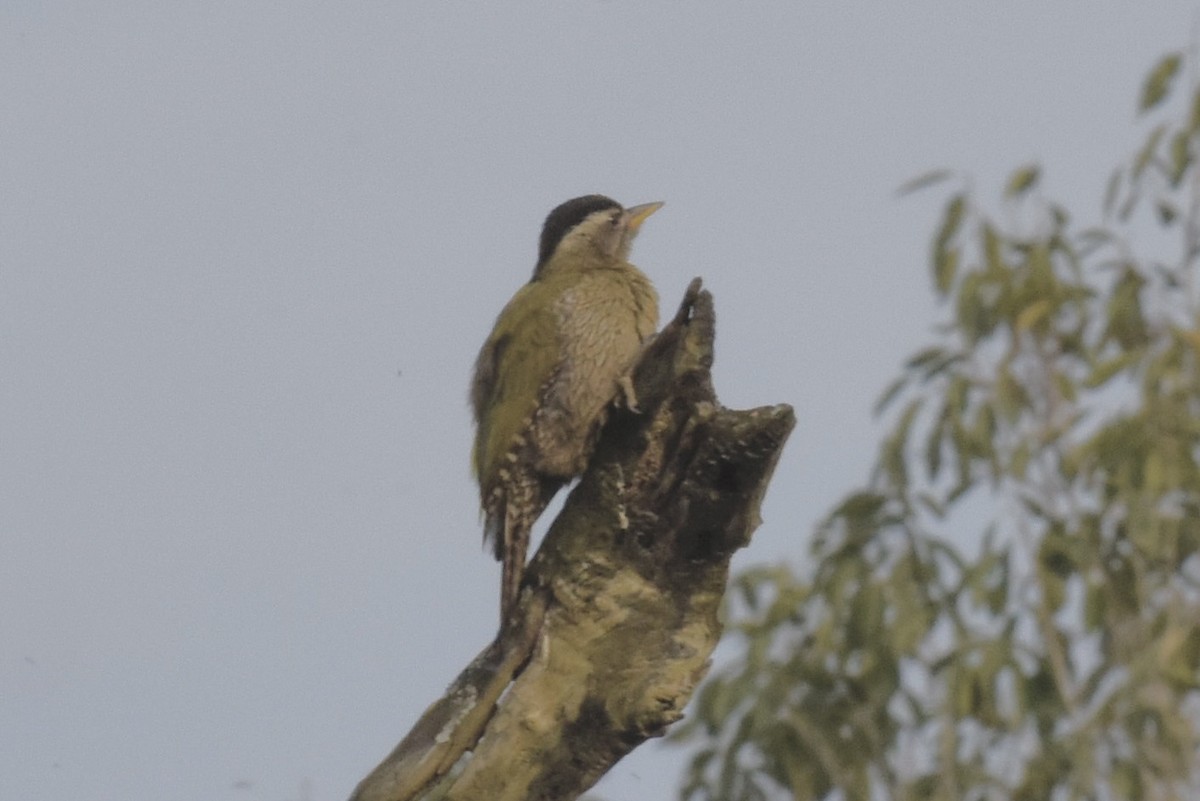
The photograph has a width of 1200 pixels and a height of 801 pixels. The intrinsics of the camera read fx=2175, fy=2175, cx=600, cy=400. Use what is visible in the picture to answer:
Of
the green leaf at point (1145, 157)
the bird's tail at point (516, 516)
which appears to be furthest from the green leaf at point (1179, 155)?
the bird's tail at point (516, 516)

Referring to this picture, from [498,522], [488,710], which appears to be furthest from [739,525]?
[498,522]

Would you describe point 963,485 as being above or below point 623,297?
above

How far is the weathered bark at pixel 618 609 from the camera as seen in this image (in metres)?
4.60

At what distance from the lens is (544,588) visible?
192 inches

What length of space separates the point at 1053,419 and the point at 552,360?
8.43 ft

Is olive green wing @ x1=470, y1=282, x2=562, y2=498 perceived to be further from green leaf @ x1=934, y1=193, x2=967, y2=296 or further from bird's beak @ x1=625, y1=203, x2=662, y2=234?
green leaf @ x1=934, y1=193, x2=967, y2=296

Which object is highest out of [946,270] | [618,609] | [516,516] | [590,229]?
[946,270]

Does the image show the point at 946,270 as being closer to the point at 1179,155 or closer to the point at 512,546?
the point at 1179,155

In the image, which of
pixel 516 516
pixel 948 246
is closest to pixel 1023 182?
pixel 948 246

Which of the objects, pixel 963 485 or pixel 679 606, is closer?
pixel 679 606

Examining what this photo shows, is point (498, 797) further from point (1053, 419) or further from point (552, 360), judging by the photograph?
point (1053, 419)

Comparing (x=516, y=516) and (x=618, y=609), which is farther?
(x=516, y=516)

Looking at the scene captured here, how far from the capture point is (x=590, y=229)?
23.2 ft

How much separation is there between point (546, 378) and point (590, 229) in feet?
3.39
